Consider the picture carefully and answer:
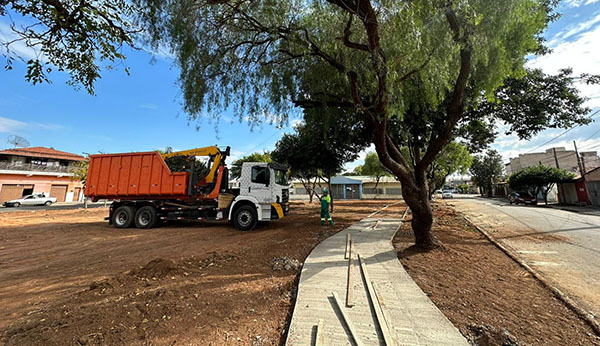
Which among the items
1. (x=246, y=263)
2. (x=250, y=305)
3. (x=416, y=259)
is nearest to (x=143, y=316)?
(x=250, y=305)

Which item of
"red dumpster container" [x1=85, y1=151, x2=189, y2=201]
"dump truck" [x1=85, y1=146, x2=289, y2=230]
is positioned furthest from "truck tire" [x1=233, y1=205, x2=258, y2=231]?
"red dumpster container" [x1=85, y1=151, x2=189, y2=201]

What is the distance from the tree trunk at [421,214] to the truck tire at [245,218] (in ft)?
19.6

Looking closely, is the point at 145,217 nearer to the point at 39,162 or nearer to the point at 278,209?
the point at 278,209

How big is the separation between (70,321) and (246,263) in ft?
9.46

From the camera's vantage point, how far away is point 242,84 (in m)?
7.52

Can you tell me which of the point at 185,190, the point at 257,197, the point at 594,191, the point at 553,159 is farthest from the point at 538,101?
the point at 553,159

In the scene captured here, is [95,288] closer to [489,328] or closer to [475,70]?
[489,328]

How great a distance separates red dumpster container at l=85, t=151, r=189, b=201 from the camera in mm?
10188

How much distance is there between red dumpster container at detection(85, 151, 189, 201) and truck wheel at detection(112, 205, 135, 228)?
1.88 ft

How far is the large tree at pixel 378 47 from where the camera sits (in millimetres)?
4898

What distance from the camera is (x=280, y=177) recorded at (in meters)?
10.3

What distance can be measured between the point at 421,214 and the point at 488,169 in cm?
5434

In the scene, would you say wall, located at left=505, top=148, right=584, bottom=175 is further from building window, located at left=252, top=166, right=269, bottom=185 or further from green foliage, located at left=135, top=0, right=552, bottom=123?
building window, located at left=252, top=166, right=269, bottom=185

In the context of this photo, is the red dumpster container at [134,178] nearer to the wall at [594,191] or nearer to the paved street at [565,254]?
the paved street at [565,254]
